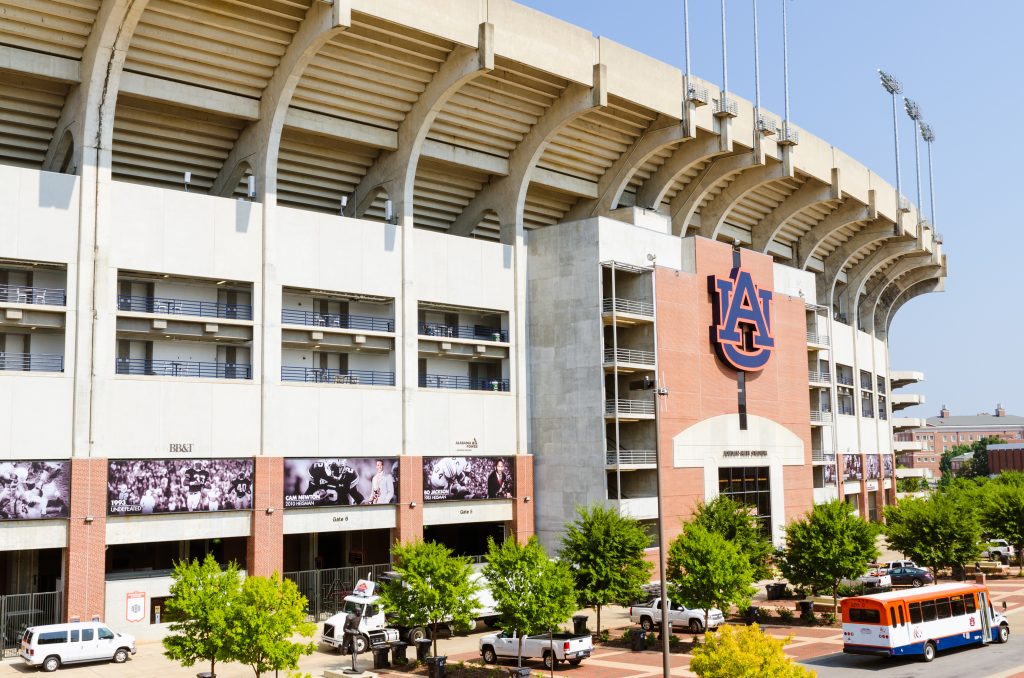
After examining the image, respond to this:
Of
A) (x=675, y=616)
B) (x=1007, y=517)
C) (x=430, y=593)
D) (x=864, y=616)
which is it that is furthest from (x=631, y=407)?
(x=1007, y=517)

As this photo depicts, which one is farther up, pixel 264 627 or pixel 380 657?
pixel 264 627

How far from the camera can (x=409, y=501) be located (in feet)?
160

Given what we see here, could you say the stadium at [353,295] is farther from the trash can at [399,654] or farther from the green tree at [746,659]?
the green tree at [746,659]

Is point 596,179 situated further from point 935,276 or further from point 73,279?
point 935,276

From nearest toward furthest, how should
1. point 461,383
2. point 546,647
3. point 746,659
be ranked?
point 746,659, point 546,647, point 461,383

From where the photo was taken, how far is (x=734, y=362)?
60906mm

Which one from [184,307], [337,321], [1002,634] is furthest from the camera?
[337,321]

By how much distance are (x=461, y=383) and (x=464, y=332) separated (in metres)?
2.79

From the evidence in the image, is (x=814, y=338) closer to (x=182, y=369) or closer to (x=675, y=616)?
(x=675, y=616)

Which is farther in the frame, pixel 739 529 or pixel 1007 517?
pixel 1007 517

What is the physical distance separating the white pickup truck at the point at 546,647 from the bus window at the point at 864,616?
9.36m

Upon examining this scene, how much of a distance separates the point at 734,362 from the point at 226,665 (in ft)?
116

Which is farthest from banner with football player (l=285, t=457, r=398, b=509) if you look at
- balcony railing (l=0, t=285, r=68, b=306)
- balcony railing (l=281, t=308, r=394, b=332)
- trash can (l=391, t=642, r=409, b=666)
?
balcony railing (l=0, t=285, r=68, b=306)

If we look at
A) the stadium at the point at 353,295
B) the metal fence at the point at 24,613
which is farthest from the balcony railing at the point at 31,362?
the metal fence at the point at 24,613
